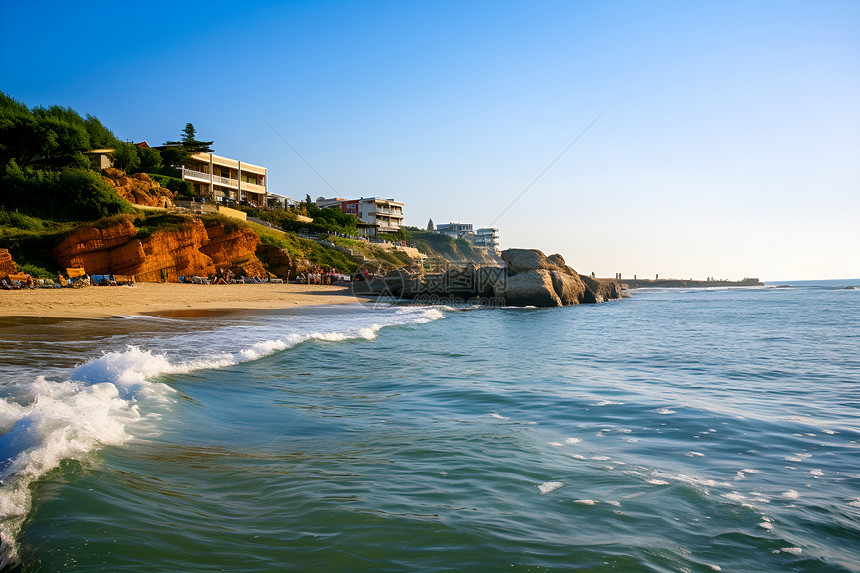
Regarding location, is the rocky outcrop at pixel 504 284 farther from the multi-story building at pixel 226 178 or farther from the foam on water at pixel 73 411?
the multi-story building at pixel 226 178

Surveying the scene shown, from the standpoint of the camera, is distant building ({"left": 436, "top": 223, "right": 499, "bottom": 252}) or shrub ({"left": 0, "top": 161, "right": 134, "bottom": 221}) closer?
shrub ({"left": 0, "top": 161, "right": 134, "bottom": 221})

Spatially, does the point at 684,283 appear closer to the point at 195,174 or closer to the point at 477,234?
the point at 477,234

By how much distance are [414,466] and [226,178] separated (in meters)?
59.7

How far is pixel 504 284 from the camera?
32062mm

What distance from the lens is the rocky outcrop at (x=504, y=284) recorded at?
104 ft

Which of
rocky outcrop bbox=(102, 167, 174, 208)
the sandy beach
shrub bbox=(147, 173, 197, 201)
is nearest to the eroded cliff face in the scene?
the sandy beach

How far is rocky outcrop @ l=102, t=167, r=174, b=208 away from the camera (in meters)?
37.4

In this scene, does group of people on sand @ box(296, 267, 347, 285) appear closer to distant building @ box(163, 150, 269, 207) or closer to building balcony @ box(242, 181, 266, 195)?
distant building @ box(163, 150, 269, 207)

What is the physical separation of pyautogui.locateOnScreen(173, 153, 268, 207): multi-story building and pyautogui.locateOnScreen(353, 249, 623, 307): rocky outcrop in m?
25.6

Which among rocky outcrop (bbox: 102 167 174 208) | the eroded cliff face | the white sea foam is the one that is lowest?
the white sea foam

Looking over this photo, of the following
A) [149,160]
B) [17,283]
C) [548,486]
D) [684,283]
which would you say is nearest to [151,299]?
[17,283]

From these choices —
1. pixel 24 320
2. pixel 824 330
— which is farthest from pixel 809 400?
pixel 24 320

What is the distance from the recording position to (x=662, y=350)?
45.3 ft

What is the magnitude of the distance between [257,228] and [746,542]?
47.1m
